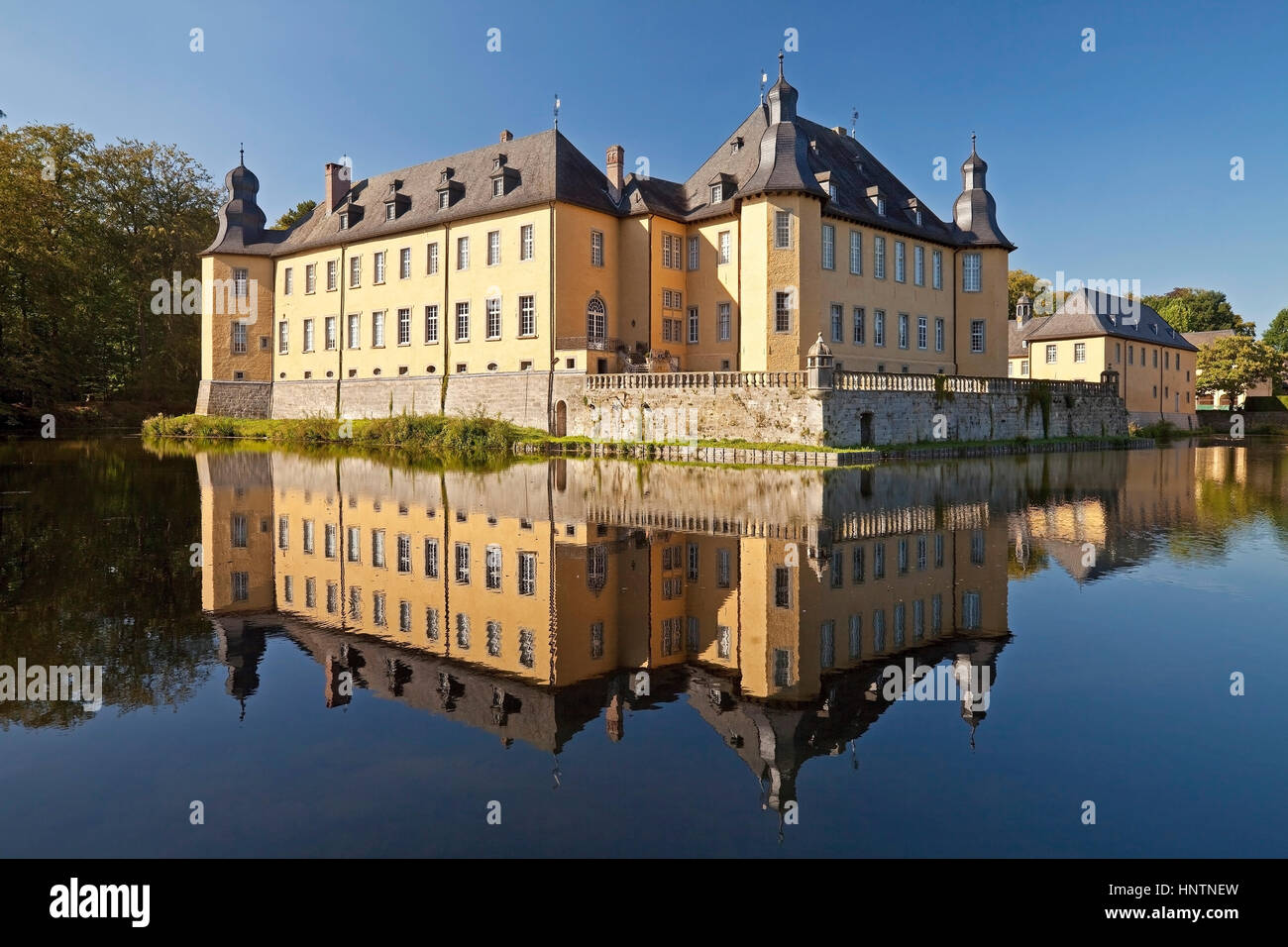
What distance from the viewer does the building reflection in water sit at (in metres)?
6.38

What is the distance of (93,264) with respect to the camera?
57062 mm

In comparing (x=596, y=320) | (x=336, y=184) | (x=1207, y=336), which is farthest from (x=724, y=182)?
(x=1207, y=336)

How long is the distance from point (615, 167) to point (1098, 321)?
37354 mm

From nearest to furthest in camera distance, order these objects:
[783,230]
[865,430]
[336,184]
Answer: [865,430]
[783,230]
[336,184]

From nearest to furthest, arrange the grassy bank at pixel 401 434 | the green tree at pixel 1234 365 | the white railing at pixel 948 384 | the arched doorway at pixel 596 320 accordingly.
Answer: the white railing at pixel 948 384
the grassy bank at pixel 401 434
the arched doorway at pixel 596 320
the green tree at pixel 1234 365

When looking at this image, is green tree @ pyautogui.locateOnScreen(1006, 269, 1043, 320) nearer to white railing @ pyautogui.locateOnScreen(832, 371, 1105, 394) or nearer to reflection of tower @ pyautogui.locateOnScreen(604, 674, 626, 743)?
white railing @ pyautogui.locateOnScreen(832, 371, 1105, 394)

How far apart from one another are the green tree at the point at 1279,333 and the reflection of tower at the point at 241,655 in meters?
112

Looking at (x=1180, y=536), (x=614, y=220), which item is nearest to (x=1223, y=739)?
(x=1180, y=536)

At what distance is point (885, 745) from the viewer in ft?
18.1

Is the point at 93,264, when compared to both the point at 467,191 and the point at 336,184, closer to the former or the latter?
the point at 336,184

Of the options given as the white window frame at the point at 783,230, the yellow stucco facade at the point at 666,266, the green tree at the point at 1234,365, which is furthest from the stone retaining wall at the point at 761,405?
the green tree at the point at 1234,365

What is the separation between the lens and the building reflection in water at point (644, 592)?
638 cm

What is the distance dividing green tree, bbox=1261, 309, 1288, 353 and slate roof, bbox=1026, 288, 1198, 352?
136 ft

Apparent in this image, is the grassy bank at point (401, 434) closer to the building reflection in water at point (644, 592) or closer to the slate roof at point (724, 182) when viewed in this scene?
the slate roof at point (724, 182)
